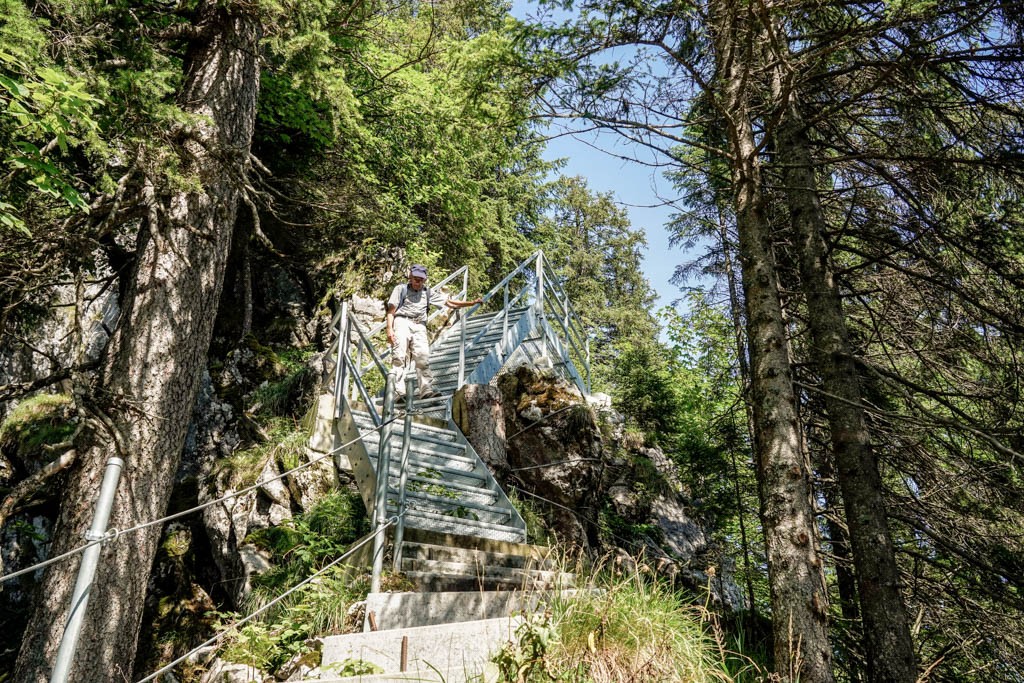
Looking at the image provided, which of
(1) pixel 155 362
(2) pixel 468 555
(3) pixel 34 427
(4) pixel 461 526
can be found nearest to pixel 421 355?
(4) pixel 461 526

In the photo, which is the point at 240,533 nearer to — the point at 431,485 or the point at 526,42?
the point at 431,485

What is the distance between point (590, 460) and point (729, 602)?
363 cm

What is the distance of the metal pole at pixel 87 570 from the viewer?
2221 mm

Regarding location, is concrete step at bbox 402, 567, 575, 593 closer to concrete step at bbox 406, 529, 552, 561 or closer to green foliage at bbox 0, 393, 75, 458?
concrete step at bbox 406, 529, 552, 561

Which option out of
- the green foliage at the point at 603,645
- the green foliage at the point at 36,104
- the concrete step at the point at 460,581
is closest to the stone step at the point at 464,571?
the concrete step at the point at 460,581

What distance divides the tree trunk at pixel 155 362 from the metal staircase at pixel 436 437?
1.56 metres

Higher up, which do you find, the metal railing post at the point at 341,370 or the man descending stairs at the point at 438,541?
the metal railing post at the point at 341,370

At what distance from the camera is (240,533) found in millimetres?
6590

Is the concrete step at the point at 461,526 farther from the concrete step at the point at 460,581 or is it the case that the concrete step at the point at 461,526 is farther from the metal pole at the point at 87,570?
the metal pole at the point at 87,570

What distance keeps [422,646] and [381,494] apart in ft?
5.65

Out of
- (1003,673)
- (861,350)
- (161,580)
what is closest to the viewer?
(1003,673)

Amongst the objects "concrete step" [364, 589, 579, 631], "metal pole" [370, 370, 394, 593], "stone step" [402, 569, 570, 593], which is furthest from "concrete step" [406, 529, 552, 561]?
"concrete step" [364, 589, 579, 631]

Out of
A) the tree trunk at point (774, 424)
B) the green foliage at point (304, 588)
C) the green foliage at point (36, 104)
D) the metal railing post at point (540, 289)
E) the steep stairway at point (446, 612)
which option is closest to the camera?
the green foliage at point (36, 104)

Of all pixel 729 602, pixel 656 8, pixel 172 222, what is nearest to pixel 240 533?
pixel 172 222
